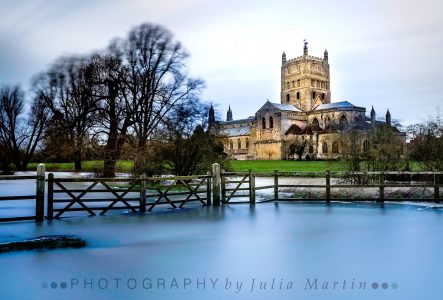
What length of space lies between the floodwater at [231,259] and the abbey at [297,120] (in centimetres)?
5233

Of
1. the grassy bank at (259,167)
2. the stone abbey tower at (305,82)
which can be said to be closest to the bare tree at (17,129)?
the grassy bank at (259,167)

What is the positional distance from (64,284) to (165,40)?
2964 cm

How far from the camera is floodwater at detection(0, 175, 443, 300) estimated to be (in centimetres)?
601

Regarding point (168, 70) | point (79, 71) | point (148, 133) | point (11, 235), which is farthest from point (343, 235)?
point (79, 71)

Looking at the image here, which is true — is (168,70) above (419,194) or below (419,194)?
above

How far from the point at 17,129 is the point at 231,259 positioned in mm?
53962

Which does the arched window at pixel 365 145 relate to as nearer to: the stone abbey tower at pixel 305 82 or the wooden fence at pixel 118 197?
the wooden fence at pixel 118 197

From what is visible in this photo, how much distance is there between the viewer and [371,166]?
72.2 feet

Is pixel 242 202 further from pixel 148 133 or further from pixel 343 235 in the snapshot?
pixel 148 133

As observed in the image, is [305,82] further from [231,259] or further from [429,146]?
[231,259]

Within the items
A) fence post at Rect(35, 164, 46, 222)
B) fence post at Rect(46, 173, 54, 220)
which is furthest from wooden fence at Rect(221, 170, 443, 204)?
fence post at Rect(35, 164, 46, 222)

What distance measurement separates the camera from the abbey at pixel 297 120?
255 ft

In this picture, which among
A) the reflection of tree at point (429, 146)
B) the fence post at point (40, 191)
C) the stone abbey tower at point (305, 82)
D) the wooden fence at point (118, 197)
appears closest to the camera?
the fence post at point (40, 191)

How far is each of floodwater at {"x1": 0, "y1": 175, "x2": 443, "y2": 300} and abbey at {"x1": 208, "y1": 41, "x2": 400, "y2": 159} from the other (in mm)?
52334
